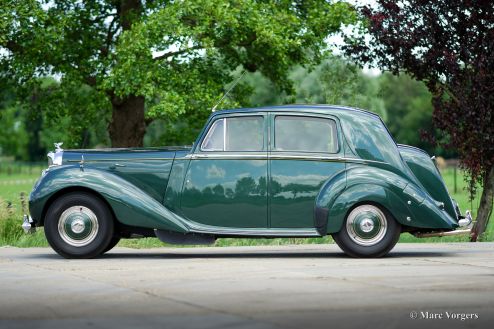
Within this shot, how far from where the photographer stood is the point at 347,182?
37.6 ft

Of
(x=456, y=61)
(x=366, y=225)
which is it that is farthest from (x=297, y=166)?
(x=456, y=61)

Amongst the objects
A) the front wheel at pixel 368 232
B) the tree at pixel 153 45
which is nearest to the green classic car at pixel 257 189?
the front wheel at pixel 368 232

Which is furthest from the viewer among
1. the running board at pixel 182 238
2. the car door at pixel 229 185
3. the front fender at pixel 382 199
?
the running board at pixel 182 238

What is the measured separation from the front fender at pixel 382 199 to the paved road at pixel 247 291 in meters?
0.48

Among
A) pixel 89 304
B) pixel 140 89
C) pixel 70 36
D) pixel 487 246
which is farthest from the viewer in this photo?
pixel 70 36

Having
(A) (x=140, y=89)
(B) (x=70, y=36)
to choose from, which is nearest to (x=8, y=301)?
(A) (x=140, y=89)

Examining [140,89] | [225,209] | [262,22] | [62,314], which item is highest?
[262,22]

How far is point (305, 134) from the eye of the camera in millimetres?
11805

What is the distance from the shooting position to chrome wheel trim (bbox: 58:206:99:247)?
37.9 ft

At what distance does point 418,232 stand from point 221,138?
272 cm

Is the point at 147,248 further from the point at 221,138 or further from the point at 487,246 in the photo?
the point at 487,246

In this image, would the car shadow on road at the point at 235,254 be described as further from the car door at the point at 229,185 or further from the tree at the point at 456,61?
the tree at the point at 456,61

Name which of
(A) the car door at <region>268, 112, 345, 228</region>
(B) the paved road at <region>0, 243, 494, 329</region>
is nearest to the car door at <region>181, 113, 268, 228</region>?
(A) the car door at <region>268, 112, 345, 228</region>

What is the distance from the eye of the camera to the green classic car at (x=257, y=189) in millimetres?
11508
